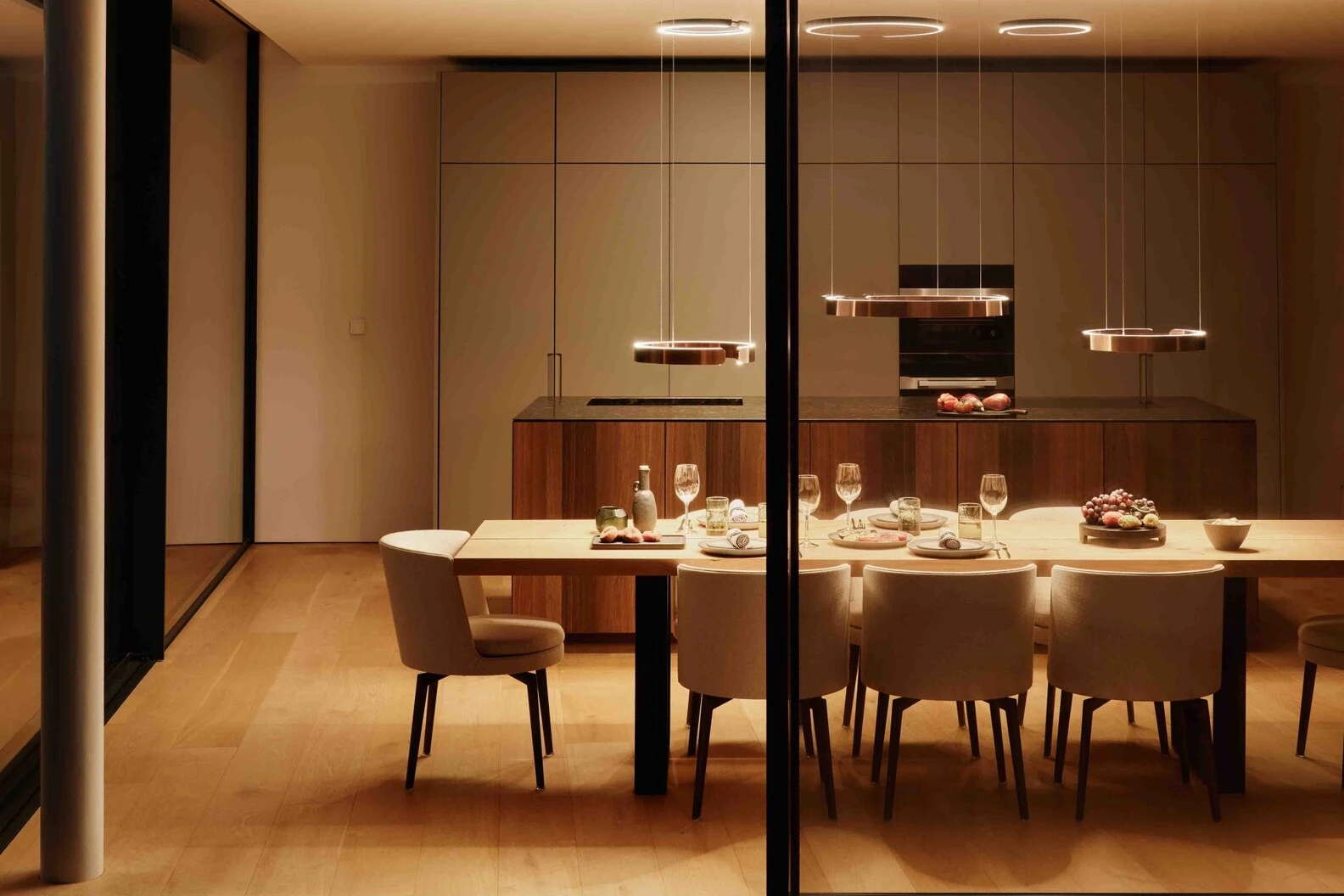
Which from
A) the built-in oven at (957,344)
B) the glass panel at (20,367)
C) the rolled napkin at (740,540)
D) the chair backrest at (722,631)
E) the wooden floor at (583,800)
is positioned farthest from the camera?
the rolled napkin at (740,540)

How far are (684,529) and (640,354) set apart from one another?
580mm

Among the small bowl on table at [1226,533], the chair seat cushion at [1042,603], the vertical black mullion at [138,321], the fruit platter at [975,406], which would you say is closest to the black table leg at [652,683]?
the chair seat cushion at [1042,603]

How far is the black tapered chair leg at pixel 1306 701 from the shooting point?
8.80 ft

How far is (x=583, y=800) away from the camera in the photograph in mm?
3848

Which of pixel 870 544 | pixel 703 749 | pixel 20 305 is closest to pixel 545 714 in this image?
pixel 703 749

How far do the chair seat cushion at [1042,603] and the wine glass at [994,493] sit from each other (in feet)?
0.60

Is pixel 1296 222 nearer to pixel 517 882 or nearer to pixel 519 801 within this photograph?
pixel 517 882

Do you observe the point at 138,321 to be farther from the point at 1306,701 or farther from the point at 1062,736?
the point at 1306,701

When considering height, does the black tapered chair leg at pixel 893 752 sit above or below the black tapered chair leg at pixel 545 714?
above

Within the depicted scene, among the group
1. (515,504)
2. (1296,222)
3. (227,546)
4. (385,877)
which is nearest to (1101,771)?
(1296,222)

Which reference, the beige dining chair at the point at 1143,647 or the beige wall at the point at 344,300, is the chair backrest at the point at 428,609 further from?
the beige wall at the point at 344,300

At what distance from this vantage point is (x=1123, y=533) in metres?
2.72

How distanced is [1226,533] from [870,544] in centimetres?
68

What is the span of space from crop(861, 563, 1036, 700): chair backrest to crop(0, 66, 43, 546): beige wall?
2381 millimetres
